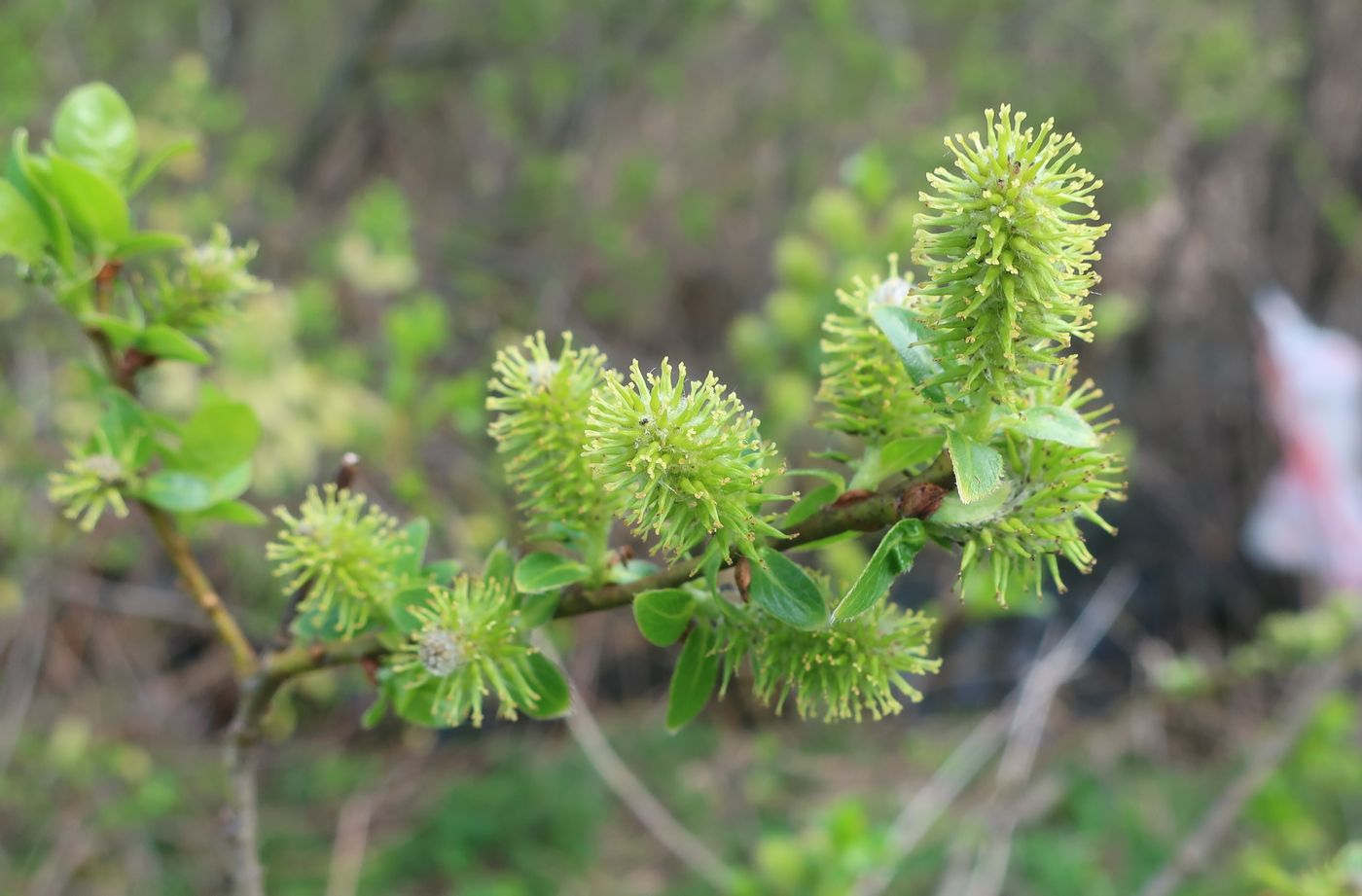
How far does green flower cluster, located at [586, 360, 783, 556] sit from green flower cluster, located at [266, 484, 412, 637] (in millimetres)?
234

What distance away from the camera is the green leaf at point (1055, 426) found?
59cm

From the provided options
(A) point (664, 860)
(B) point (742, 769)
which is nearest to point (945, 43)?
(B) point (742, 769)

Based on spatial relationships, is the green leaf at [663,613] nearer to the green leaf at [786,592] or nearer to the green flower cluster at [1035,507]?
the green leaf at [786,592]

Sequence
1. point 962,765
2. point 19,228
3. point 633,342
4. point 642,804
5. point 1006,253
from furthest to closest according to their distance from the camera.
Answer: point 633,342 → point 962,765 → point 642,804 → point 19,228 → point 1006,253

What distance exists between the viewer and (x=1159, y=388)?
4551 mm

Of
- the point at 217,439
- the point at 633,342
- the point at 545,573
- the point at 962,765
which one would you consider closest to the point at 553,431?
the point at 545,573

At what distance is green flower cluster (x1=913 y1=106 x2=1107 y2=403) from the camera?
1.78 ft

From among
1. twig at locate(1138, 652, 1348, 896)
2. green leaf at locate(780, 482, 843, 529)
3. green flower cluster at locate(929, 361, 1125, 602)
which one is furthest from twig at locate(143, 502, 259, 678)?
twig at locate(1138, 652, 1348, 896)

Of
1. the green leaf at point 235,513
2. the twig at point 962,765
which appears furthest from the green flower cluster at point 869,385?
the twig at point 962,765

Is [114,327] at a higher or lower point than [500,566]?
higher

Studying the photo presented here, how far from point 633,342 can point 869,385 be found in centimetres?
368

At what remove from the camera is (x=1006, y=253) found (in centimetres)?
55

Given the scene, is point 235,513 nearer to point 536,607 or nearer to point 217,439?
point 217,439

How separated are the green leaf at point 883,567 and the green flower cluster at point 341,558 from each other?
34cm
